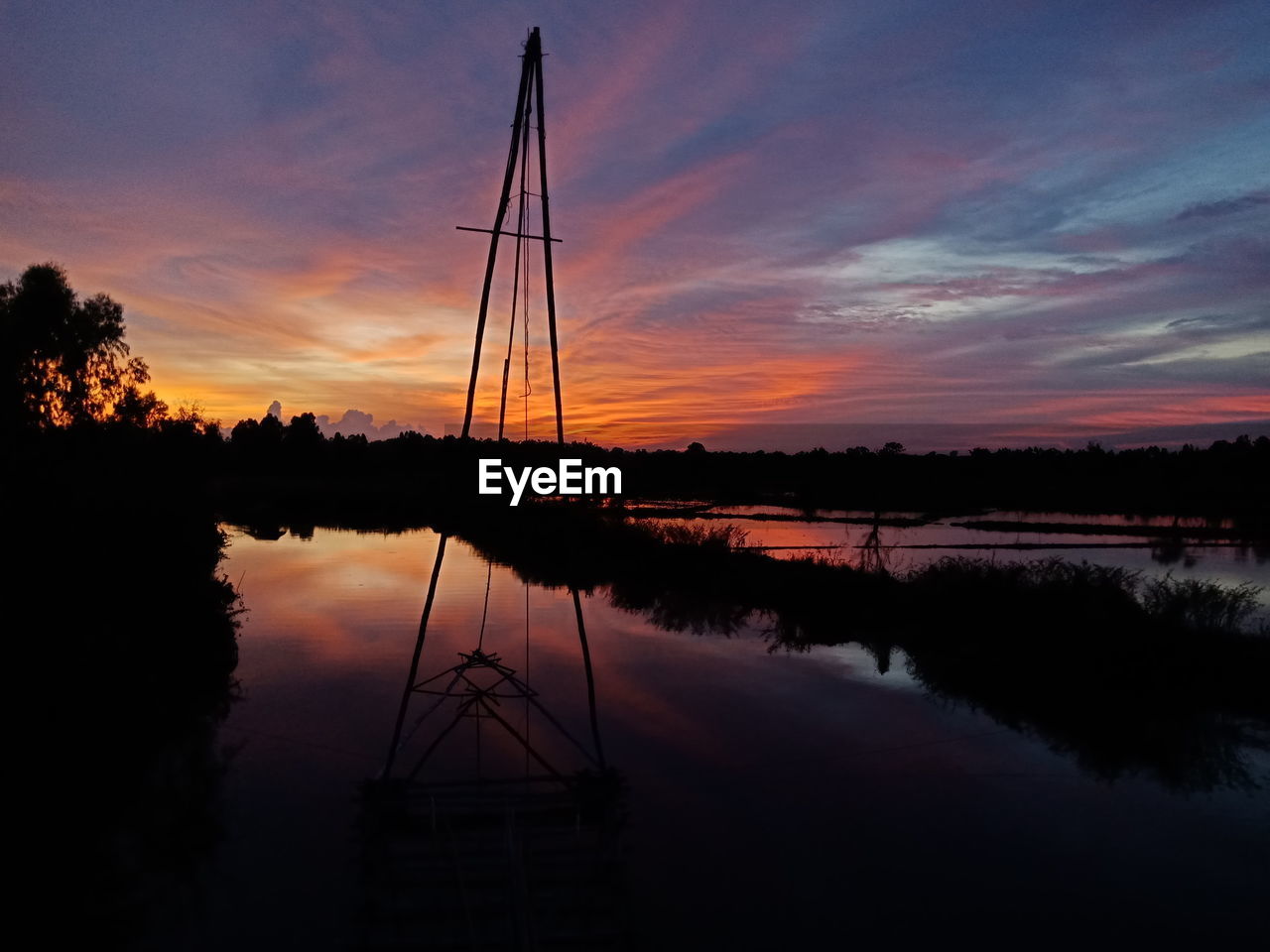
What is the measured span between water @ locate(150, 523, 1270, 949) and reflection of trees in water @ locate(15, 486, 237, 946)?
315 mm

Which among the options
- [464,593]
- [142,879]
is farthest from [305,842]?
[464,593]

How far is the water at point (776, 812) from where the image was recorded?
4973mm

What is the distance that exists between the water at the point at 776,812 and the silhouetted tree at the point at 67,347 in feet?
99.5

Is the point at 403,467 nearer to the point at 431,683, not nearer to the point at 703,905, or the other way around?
the point at 431,683

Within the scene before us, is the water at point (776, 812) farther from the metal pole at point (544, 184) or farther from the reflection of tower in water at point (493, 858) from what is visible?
the metal pole at point (544, 184)

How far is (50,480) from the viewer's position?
1170cm

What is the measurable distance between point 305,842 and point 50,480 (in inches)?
362

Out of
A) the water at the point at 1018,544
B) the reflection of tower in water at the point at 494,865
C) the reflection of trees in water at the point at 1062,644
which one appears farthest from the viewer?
the water at the point at 1018,544

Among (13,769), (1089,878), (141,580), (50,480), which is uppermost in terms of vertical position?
(50,480)

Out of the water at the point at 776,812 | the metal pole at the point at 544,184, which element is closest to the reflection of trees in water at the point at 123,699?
the water at the point at 776,812

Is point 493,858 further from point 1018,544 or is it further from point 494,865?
point 1018,544

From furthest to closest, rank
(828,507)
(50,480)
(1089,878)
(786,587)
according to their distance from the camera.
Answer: (828,507)
(786,587)
(50,480)
(1089,878)

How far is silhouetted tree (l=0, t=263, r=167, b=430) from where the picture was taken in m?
33.6

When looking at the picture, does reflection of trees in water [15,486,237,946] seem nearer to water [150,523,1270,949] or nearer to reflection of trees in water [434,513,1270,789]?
water [150,523,1270,949]
